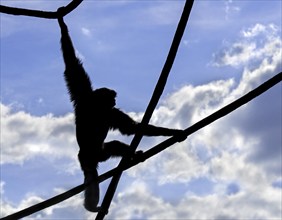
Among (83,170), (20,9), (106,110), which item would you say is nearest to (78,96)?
(106,110)

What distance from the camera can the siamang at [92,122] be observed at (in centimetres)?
1134

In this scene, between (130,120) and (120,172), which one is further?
(130,120)

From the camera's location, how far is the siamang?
1134 cm

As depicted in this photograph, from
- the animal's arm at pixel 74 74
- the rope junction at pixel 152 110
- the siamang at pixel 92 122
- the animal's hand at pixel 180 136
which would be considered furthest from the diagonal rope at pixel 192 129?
the animal's arm at pixel 74 74

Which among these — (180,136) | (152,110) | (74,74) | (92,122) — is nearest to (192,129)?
(152,110)

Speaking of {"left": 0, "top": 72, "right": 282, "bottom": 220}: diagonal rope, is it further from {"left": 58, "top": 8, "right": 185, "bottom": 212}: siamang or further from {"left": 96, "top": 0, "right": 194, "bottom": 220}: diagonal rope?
{"left": 58, "top": 8, "right": 185, "bottom": 212}: siamang

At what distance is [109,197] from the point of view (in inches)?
298

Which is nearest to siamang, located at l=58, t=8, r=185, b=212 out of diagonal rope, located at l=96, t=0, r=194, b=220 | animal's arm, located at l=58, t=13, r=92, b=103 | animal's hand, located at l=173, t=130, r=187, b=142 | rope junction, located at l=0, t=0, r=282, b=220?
animal's arm, located at l=58, t=13, r=92, b=103

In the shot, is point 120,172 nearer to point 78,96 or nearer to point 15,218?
point 15,218

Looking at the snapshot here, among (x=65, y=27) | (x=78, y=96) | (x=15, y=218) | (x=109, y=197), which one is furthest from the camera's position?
(x=78, y=96)

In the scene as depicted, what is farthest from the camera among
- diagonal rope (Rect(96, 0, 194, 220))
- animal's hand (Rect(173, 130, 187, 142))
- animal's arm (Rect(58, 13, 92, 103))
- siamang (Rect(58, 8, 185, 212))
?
animal's arm (Rect(58, 13, 92, 103))

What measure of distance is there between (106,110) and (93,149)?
981mm

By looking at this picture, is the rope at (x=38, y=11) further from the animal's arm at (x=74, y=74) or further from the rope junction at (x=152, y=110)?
the animal's arm at (x=74, y=74)

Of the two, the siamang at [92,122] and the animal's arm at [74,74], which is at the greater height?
the animal's arm at [74,74]
